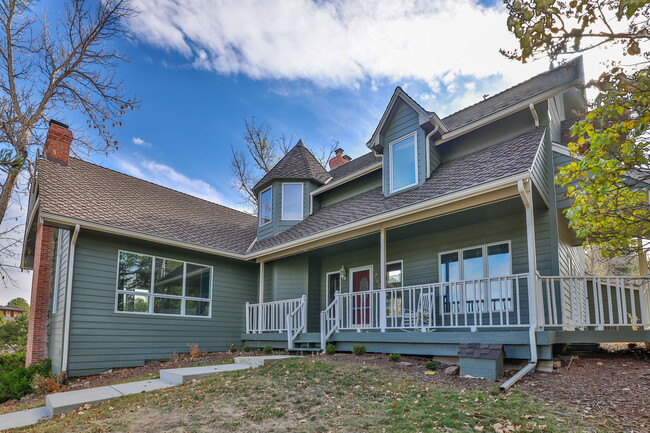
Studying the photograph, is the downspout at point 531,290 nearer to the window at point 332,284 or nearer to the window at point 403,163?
the window at point 403,163

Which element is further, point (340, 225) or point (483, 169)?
point (340, 225)

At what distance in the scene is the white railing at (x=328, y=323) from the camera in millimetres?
9398

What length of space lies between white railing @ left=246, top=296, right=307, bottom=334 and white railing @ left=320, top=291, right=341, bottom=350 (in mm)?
912

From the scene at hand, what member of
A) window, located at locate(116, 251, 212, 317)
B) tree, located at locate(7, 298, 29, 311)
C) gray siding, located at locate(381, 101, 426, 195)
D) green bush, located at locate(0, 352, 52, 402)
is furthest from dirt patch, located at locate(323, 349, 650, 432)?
Result: tree, located at locate(7, 298, 29, 311)

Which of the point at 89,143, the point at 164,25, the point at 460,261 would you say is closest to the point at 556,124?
the point at 460,261

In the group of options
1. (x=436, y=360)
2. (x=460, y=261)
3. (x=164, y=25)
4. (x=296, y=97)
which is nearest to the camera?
(x=436, y=360)

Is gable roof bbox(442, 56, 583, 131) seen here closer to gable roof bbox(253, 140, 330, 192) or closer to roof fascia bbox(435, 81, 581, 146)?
roof fascia bbox(435, 81, 581, 146)

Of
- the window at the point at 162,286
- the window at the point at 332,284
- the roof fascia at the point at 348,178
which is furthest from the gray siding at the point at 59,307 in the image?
the roof fascia at the point at 348,178

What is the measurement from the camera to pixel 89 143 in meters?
14.6

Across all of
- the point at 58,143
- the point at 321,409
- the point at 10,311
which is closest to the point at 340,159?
the point at 58,143

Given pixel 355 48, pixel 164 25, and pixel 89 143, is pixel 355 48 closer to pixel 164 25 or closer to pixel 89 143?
pixel 164 25

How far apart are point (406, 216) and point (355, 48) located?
658cm

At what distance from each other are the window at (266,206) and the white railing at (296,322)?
4196mm

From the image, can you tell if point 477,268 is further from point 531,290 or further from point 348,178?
point 348,178
